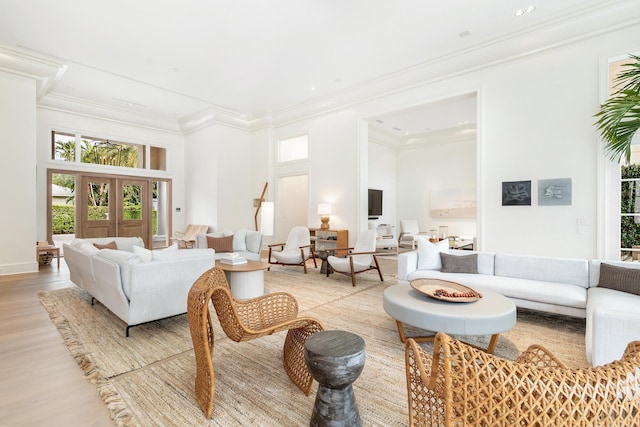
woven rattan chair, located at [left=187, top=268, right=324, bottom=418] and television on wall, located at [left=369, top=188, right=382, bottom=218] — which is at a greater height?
television on wall, located at [left=369, top=188, right=382, bottom=218]

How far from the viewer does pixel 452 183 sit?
9.27m

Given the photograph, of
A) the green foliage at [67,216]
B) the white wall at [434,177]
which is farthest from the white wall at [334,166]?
the green foliage at [67,216]

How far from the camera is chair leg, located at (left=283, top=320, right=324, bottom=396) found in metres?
1.96

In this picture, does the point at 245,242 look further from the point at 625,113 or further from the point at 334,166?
the point at 625,113

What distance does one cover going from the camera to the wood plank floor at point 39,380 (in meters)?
1.73

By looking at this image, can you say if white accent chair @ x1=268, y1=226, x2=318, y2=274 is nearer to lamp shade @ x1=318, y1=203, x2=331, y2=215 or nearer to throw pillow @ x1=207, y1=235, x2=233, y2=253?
throw pillow @ x1=207, y1=235, x2=233, y2=253

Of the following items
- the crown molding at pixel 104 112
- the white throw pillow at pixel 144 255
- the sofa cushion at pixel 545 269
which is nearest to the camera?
the white throw pillow at pixel 144 255

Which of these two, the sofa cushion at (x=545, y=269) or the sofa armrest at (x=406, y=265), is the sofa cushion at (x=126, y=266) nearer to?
the sofa armrest at (x=406, y=265)

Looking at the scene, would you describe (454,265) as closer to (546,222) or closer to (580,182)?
(546,222)

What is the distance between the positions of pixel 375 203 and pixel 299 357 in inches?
296

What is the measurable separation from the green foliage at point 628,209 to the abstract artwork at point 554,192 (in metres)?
0.56

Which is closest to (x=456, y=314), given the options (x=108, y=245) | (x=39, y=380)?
(x=39, y=380)

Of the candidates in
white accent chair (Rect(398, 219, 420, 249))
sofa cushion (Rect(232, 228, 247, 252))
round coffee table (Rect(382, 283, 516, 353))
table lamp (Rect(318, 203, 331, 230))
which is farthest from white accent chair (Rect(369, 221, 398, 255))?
round coffee table (Rect(382, 283, 516, 353))

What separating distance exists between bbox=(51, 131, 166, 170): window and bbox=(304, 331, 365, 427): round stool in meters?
8.55
